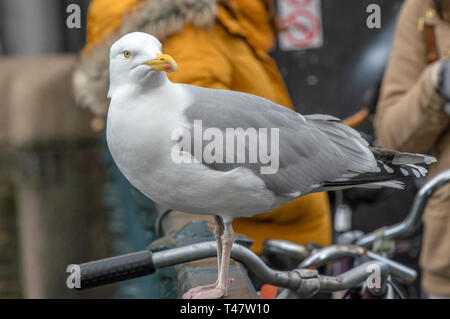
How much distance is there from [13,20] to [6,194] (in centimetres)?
92

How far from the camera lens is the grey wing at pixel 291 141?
35 centimetres

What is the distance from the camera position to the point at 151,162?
13.4 inches

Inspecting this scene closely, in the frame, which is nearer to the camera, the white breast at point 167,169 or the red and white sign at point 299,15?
the white breast at point 167,169

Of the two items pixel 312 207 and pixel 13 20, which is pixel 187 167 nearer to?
pixel 312 207

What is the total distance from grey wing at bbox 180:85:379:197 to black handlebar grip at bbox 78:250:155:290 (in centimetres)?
13

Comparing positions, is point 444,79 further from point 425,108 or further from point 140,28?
point 140,28

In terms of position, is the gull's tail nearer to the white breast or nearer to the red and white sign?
the white breast

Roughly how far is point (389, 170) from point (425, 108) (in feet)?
1.53

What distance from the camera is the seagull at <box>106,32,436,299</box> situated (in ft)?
1.07

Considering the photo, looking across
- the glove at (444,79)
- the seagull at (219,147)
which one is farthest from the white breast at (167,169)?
the glove at (444,79)

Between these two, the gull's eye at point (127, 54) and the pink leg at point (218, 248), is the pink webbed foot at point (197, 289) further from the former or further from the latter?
the gull's eye at point (127, 54)

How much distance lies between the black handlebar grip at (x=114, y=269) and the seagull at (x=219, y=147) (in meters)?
0.08

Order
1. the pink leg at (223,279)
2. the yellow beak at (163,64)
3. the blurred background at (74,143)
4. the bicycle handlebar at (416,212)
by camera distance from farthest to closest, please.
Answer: the bicycle handlebar at (416,212) < the blurred background at (74,143) < the pink leg at (223,279) < the yellow beak at (163,64)
